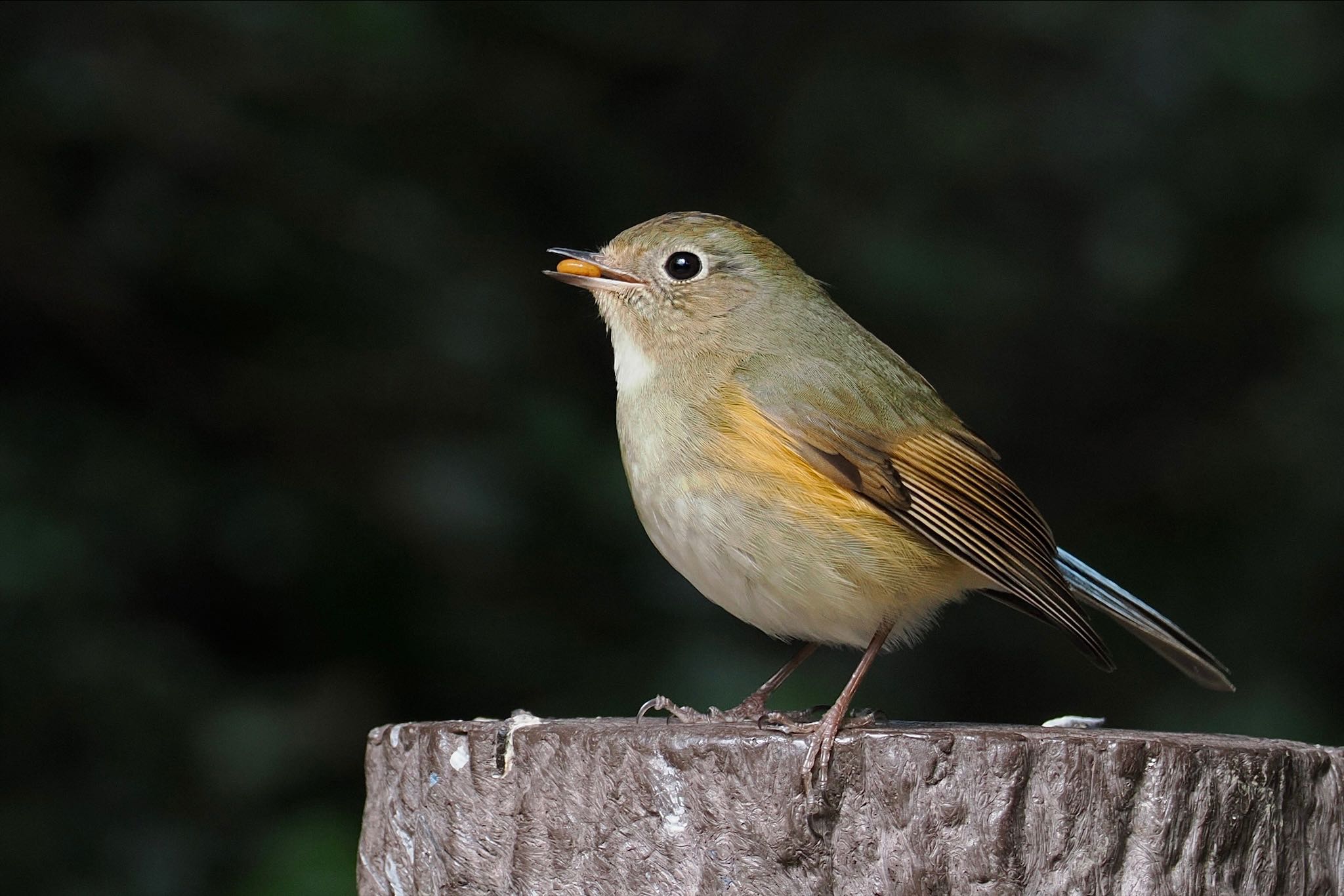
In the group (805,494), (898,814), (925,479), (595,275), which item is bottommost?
(898,814)

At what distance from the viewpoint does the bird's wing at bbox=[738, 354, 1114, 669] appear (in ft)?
9.70

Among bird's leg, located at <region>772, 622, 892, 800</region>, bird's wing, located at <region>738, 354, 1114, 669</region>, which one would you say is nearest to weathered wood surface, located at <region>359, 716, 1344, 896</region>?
bird's leg, located at <region>772, 622, 892, 800</region>

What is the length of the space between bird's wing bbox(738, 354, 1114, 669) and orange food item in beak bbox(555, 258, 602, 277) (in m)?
0.48

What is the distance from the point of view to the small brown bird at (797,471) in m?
2.86

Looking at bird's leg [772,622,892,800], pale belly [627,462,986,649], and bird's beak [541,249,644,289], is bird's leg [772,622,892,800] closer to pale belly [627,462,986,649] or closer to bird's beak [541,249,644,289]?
pale belly [627,462,986,649]

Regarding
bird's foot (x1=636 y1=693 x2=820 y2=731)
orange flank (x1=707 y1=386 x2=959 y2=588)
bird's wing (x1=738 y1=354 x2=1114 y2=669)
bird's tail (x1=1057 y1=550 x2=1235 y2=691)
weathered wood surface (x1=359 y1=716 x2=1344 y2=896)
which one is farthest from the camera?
bird's tail (x1=1057 y1=550 x2=1235 y2=691)

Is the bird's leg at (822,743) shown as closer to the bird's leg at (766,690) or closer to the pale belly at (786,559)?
the pale belly at (786,559)

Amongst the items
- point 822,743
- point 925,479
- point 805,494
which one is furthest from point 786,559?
point 822,743

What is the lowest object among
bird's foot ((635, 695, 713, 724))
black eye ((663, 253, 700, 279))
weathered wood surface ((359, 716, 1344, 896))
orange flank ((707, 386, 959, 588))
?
weathered wood surface ((359, 716, 1344, 896))

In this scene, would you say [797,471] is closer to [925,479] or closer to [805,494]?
[805,494]

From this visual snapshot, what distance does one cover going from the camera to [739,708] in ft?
10.9

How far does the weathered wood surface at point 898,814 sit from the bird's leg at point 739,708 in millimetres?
385

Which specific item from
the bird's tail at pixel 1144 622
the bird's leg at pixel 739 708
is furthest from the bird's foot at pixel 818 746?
the bird's tail at pixel 1144 622

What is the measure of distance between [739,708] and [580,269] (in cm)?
Answer: 99
